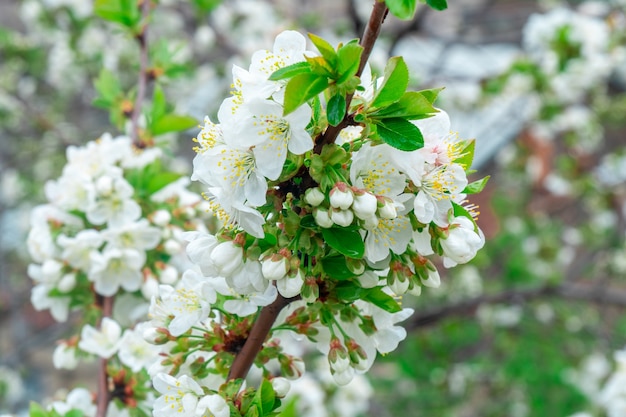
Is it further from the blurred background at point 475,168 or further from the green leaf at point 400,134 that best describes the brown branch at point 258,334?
A: the blurred background at point 475,168

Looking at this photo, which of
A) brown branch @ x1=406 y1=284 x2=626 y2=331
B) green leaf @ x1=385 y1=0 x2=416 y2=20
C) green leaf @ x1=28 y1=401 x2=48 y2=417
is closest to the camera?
green leaf @ x1=385 y1=0 x2=416 y2=20

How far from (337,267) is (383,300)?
0.41 ft

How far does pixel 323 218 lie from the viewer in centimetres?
82

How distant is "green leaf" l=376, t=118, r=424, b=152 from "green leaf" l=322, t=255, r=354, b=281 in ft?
0.63

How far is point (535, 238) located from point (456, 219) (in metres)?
4.35

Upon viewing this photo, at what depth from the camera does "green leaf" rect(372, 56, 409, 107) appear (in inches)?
31.9

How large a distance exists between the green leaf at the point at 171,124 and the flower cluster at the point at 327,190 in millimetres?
784

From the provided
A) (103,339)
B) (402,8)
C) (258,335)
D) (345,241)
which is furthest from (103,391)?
(402,8)

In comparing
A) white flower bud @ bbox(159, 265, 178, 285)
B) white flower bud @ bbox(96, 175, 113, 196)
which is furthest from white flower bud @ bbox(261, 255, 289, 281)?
white flower bud @ bbox(96, 175, 113, 196)

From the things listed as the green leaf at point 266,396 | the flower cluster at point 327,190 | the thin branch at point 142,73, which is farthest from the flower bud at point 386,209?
the thin branch at point 142,73

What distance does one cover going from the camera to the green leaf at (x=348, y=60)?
2.52ft

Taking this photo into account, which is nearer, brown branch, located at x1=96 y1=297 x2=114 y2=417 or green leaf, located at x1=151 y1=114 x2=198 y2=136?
brown branch, located at x1=96 y1=297 x2=114 y2=417

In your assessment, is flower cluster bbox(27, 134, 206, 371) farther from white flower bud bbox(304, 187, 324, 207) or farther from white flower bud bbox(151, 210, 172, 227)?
white flower bud bbox(304, 187, 324, 207)

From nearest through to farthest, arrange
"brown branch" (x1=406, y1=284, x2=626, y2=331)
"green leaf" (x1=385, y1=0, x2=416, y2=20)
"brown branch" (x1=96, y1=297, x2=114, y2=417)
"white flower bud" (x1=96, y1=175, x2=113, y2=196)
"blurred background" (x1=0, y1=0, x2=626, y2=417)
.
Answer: "green leaf" (x1=385, y1=0, x2=416, y2=20) < "brown branch" (x1=96, y1=297, x2=114, y2=417) < "white flower bud" (x1=96, y1=175, x2=113, y2=196) < "brown branch" (x1=406, y1=284, x2=626, y2=331) < "blurred background" (x1=0, y1=0, x2=626, y2=417)
